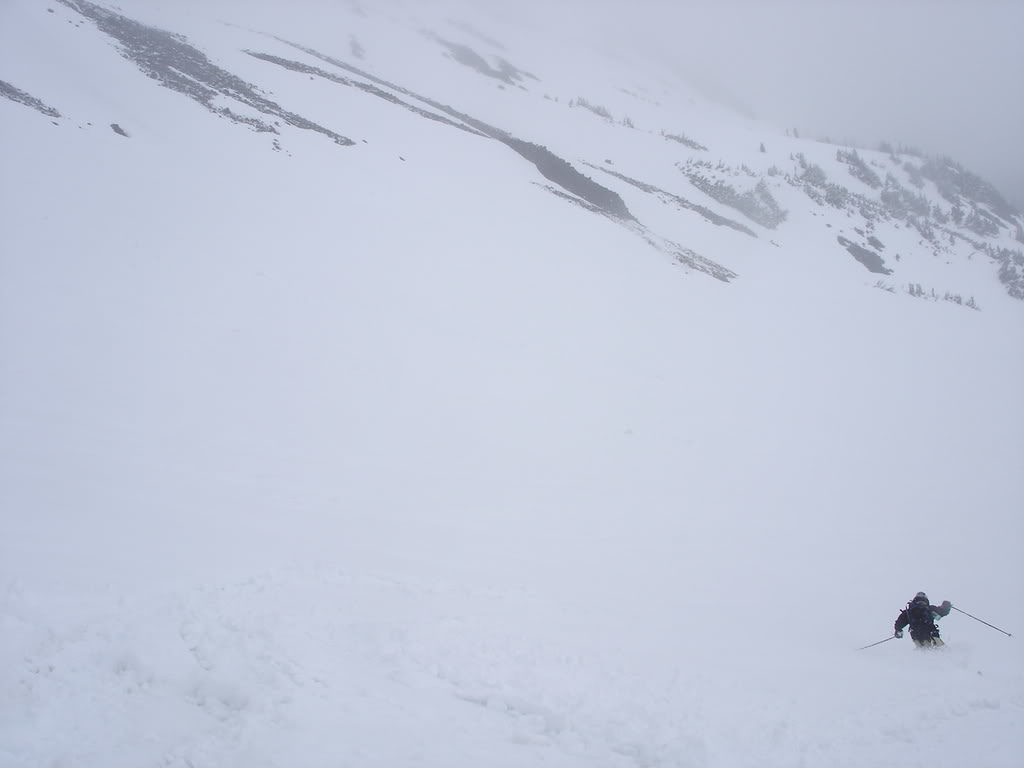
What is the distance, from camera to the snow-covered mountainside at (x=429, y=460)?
5715mm

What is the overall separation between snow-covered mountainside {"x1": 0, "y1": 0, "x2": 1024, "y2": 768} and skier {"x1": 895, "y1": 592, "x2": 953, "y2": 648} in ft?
0.86

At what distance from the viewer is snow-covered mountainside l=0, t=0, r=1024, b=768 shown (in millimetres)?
5715

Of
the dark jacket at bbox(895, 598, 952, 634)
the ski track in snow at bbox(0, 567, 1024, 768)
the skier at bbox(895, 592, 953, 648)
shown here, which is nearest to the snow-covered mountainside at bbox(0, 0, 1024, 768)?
the ski track in snow at bbox(0, 567, 1024, 768)

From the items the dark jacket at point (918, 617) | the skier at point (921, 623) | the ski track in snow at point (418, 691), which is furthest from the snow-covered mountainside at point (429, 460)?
the dark jacket at point (918, 617)

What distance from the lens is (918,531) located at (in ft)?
43.5

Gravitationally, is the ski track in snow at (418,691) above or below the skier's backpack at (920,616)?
below

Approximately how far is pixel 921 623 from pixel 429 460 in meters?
8.89

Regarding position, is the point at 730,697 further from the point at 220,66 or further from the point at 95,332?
the point at 220,66

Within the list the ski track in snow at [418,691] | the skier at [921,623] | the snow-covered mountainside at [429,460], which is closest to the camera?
the ski track in snow at [418,691]

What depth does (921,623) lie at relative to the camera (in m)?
8.86

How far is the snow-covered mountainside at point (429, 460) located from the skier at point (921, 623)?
0.26 m

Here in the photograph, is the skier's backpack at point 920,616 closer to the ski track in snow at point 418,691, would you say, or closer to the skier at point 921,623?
the skier at point 921,623

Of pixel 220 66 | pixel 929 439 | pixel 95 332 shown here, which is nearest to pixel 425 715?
pixel 95 332

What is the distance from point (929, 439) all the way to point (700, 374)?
25.4 ft
